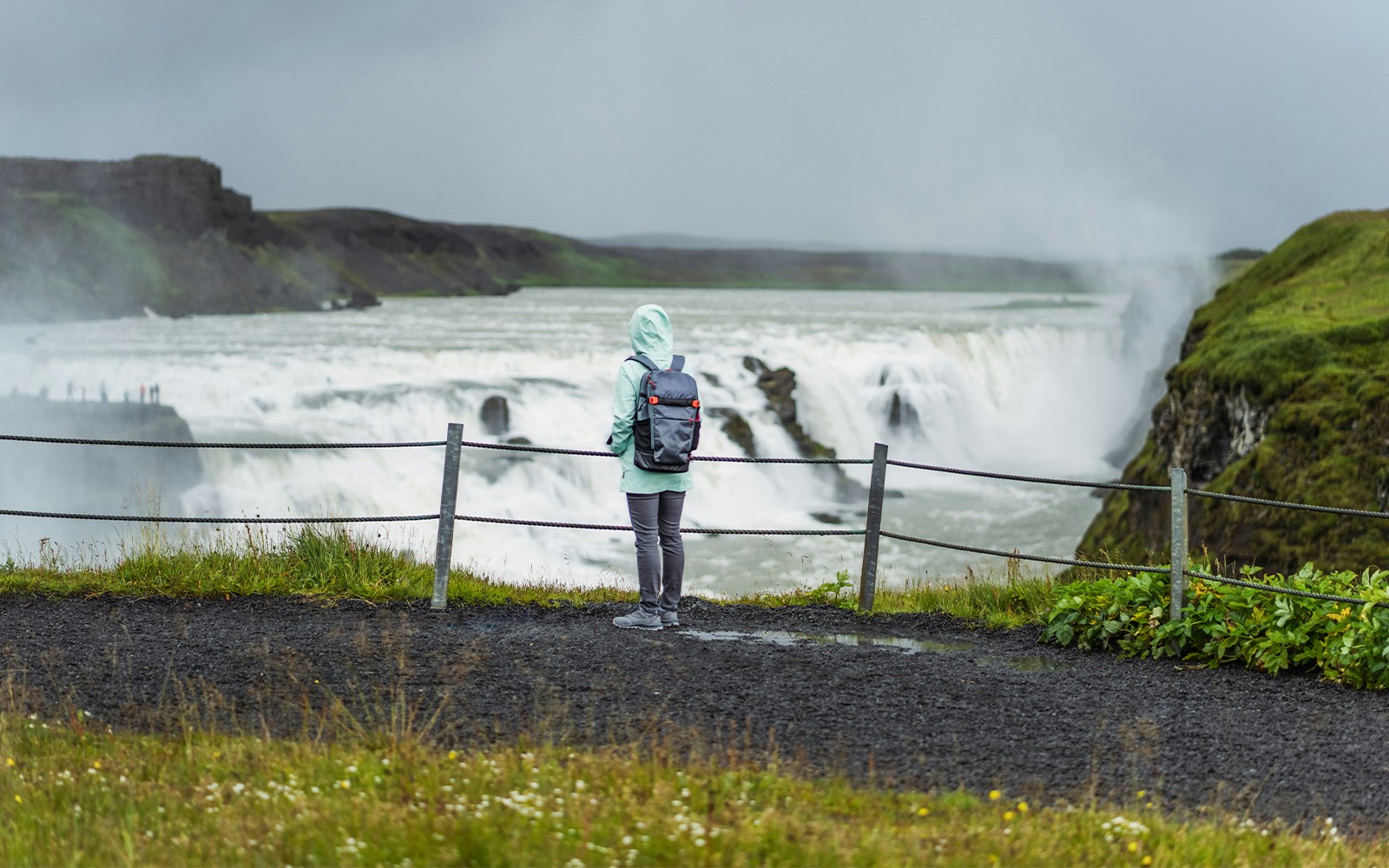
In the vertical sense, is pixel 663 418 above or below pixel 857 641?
above

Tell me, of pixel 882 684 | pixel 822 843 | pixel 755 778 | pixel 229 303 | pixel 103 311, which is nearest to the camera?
pixel 822 843

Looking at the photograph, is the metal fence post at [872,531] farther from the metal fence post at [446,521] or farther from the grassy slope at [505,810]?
the grassy slope at [505,810]

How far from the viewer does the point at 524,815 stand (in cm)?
468

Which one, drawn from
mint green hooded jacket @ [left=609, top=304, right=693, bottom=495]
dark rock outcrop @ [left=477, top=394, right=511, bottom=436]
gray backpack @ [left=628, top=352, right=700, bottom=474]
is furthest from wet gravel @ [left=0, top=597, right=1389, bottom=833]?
dark rock outcrop @ [left=477, top=394, right=511, bottom=436]

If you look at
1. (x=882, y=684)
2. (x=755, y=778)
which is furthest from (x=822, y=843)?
(x=882, y=684)

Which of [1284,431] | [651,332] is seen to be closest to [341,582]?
[651,332]

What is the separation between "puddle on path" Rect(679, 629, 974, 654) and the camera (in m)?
8.77

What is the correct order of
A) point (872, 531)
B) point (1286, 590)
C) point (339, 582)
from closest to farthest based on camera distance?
1. point (1286, 590)
2. point (872, 531)
3. point (339, 582)

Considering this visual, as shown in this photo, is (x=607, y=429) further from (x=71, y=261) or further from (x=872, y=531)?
(x=71, y=261)

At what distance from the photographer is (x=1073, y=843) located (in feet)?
16.0

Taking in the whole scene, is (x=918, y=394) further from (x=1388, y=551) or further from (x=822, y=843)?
(x=822, y=843)

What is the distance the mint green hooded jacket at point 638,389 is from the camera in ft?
27.4

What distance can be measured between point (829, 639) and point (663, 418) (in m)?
2.03

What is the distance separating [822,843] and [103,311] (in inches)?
4256
